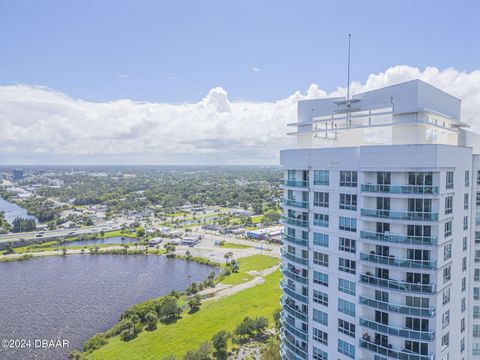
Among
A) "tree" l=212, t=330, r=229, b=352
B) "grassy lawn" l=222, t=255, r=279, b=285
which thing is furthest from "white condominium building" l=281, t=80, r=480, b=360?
"grassy lawn" l=222, t=255, r=279, b=285

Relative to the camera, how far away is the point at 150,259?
420 feet

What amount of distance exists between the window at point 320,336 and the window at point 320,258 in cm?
684

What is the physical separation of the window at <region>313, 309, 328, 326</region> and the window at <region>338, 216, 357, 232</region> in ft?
29.8

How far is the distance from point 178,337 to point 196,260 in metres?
55.8

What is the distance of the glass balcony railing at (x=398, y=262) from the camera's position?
28734 millimetres

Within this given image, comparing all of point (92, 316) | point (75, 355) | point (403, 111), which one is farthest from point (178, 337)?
point (403, 111)

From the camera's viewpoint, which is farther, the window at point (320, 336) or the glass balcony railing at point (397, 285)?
the window at point (320, 336)

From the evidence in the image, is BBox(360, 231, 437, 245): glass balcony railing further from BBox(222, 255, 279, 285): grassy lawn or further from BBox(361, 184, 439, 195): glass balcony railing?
BBox(222, 255, 279, 285): grassy lawn

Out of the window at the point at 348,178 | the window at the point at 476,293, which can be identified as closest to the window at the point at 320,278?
the window at the point at 348,178

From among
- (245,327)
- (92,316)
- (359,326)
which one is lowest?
(92,316)

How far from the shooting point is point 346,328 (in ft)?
108

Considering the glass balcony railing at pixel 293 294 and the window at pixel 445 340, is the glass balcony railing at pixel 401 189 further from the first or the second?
the glass balcony railing at pixel 293 294

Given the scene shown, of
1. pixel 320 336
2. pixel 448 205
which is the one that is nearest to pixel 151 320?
pixel 320 336

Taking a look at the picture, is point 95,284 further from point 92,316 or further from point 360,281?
point 360,281
